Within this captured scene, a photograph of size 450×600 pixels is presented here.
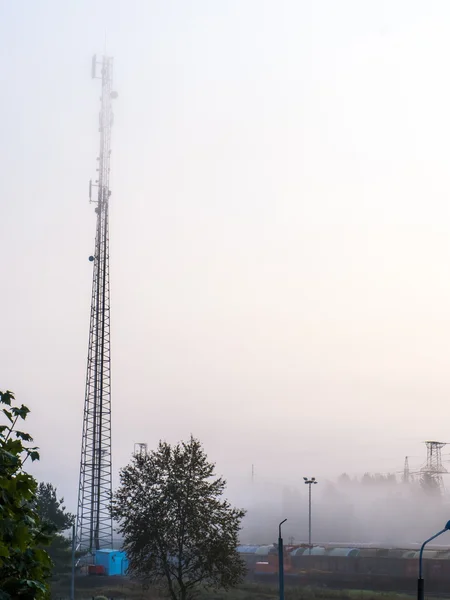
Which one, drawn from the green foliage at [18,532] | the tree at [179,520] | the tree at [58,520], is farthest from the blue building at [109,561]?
the green foliage at [18,532]

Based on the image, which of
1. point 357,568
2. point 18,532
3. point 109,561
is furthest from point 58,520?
point 18,532

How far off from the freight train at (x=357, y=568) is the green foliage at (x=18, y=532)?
6945 cm

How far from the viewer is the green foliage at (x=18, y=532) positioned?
1705 cm

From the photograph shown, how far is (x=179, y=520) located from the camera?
59.7m

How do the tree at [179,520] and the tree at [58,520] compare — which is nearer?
the tree at [179,520]

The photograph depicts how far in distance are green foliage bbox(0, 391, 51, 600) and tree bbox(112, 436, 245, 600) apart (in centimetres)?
4035

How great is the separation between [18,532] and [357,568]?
9269cm

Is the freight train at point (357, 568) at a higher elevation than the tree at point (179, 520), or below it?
below

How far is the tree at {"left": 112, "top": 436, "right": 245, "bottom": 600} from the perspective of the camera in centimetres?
5834

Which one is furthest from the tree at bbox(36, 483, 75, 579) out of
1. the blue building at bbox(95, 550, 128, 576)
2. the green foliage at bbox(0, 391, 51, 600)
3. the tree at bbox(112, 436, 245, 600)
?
the green foliage at bbox(0, 391, 51, 600)

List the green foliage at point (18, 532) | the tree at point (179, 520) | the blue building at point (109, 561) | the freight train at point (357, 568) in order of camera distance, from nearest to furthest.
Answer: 1. the green foliage at point (18, 532)
2. the tree at point (179, 520)
3. the freight train at point (357, 568)
4. the blue building at point (109, 561)

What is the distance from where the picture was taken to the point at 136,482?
61844 millimetres

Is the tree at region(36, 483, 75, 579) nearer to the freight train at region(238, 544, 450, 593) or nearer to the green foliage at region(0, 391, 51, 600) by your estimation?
the freight train at region(238, 544, 450, 593)

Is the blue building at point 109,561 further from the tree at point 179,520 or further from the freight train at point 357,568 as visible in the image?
the tree at point 179,520
